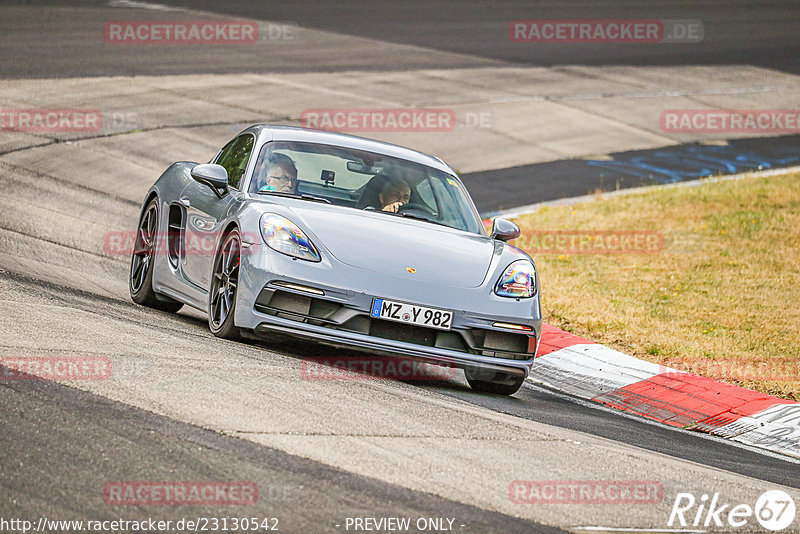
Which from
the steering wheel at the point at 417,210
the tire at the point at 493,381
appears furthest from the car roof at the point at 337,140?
the tire at the point at 493,381

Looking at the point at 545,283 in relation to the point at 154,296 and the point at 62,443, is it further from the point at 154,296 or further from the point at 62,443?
the point at 62,443

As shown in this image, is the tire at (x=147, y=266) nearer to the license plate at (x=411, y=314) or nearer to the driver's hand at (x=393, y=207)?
the driver's hand at (x=393, y=207)

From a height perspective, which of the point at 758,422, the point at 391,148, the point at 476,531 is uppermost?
the point at 391,148

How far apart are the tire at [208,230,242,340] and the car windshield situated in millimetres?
617

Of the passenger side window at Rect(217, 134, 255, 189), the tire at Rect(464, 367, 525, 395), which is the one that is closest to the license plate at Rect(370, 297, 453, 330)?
the tire at Rect(464, 367, 525, 395)

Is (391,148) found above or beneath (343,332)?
above

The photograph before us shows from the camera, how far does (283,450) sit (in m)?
5.02

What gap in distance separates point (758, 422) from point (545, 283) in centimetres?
424

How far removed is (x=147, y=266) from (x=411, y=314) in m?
2.81

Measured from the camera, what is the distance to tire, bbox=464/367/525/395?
7.57m

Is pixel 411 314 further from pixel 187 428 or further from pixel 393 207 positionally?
pixel 187 428

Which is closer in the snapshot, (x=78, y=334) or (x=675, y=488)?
(x=675, y=488)

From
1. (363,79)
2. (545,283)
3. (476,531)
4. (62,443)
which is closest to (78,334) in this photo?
(62,443)

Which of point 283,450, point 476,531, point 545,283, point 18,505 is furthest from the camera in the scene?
point 545,283
